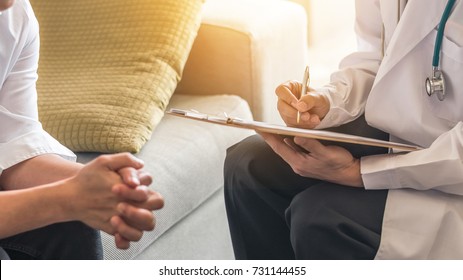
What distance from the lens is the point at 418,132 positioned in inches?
49.6

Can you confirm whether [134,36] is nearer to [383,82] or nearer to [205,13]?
[205,13]

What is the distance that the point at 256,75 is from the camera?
6.09 feet

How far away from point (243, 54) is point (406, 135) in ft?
2.12

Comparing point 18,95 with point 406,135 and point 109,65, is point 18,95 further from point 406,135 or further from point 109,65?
point 406,135

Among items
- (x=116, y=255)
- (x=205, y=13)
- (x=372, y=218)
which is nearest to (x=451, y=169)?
(x=372, y=218)

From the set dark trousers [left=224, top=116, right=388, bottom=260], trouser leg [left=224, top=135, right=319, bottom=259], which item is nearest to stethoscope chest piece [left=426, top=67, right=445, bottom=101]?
dark trousers [left=224, top=116, right=388, bottom=260]

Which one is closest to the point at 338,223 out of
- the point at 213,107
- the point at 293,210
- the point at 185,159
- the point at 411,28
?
the point at 293,210

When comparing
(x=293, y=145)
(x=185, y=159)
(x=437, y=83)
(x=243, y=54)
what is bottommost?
(x=185, y=159)

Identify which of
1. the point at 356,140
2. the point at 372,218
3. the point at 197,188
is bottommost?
the point at 197,188

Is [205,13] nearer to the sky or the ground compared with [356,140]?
nearer to the ground

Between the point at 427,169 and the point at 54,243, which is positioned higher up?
the point at 427,169

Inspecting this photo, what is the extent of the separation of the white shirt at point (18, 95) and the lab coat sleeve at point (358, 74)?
1.42ft

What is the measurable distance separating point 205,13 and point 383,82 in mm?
729

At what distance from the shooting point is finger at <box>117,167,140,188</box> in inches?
39.2
